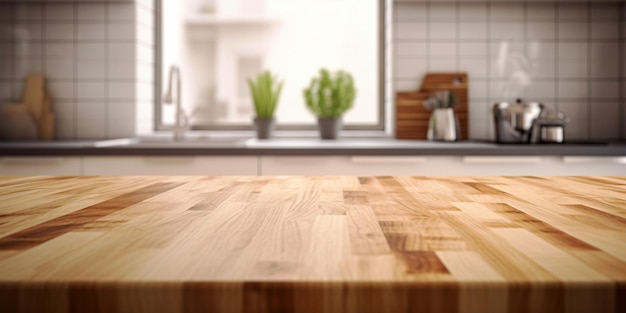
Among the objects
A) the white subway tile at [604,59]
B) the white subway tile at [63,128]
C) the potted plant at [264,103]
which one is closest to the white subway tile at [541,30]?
the white subway tile at [604,59]

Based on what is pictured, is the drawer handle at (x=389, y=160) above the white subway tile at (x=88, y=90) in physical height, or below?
below

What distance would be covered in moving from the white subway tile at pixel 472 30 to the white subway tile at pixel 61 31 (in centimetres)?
209

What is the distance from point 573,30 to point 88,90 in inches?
104

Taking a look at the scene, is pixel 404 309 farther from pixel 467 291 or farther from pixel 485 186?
pixel 485 186

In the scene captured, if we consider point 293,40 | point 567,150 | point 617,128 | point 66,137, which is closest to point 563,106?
point 617,128

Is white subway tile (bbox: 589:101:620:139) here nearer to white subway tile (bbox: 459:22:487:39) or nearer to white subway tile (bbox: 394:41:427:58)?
white subway tile (bbox: 459:22:487:39)

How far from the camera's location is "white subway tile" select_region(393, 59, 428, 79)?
9.98 ft

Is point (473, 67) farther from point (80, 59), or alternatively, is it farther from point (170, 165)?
point (80, 59)

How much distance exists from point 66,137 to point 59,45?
0.50 metres

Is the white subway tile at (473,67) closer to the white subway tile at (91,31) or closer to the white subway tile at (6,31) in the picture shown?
the white subway tile at (91,31)

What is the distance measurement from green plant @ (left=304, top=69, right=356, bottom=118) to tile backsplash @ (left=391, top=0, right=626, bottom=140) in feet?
0.89

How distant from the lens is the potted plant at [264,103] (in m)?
2.99

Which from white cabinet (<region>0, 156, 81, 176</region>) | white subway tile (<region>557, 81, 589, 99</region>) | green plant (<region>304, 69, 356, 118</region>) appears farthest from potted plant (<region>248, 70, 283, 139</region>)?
white subway tile (<region>557, 81, 589, 99</region>)

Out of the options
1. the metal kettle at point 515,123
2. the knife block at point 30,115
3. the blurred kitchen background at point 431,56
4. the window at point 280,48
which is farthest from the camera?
the window at point 280,48
